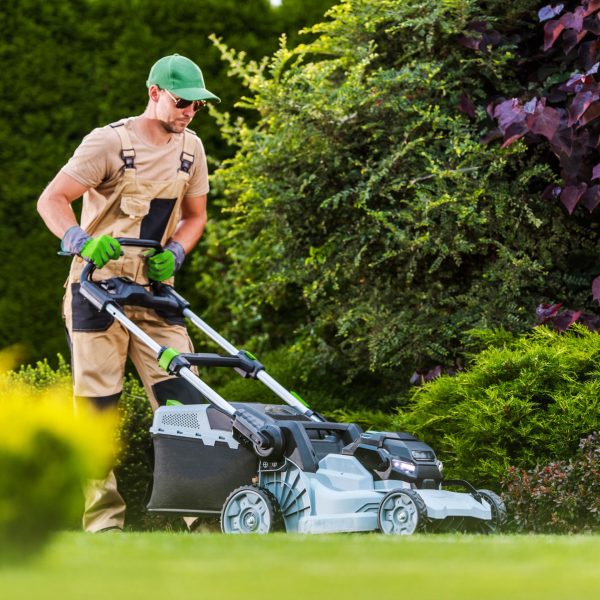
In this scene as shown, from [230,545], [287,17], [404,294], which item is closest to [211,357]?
[230,545]

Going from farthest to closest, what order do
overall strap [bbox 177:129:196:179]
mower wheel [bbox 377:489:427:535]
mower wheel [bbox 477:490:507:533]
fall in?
overall strap [bbox 177:129:196:179] → mower wheel [bbox 477:490:507:533] → mower wheel [bbox 377:489:427:535]

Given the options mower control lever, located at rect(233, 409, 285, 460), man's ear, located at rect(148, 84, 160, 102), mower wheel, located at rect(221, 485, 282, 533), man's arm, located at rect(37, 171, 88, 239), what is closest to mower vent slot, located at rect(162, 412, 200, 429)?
mower control lever, located at rect(233, 409, 285, 460)

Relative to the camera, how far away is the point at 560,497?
4.95 metres

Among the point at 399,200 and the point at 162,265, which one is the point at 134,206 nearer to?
the point at 162,265

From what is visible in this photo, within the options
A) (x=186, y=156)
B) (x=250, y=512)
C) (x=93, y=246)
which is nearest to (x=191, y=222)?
(x=186, y=156)

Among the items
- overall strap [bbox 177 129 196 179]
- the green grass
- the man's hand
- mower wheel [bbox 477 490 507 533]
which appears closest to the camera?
the green grass

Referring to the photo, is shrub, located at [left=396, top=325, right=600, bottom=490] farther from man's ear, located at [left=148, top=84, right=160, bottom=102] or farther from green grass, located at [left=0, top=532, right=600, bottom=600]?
man's ear, located at [left=148, top=84, right=160, bottom=102]

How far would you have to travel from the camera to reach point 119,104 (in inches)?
328

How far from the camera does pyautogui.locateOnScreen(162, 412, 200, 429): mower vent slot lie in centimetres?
473

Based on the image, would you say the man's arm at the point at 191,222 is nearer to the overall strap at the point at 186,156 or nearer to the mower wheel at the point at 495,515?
the overall strap at the point at 186,156

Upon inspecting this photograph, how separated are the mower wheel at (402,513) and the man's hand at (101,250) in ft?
5.23

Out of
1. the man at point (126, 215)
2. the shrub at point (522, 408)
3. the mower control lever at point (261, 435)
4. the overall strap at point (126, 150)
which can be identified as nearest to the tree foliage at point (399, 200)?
the shrub at point (522, 408)

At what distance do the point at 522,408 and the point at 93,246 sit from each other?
2.13 meters

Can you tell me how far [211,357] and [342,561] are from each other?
2.06 m
